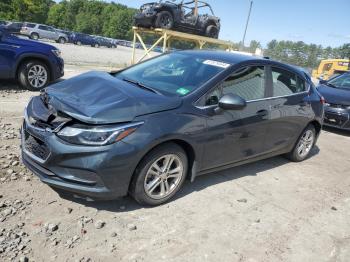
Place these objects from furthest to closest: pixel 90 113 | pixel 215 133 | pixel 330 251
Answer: pixel 215 133 < pixel 330 251 < pixel 90 113

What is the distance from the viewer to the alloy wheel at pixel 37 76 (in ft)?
28.1

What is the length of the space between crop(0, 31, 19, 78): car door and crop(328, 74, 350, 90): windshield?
327 inches

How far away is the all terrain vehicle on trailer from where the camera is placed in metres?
15.9

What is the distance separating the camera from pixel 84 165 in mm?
3322

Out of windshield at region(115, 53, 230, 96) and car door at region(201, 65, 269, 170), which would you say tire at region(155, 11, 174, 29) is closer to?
windshield at region(115, 53, 230, 96)

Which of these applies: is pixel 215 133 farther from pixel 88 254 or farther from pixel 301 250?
pixel 88 254

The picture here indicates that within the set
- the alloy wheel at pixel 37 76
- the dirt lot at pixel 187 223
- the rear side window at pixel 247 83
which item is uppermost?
the rear side window at pixel 247 83

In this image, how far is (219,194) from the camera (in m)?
4.50

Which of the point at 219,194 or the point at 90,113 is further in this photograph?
the point at 219,194

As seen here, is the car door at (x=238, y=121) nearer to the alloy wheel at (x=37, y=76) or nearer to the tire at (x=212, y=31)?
the alloy wheel at (x=37, y=76)

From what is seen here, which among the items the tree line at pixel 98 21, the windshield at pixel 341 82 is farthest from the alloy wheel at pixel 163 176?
the tree line at pixel 98 21

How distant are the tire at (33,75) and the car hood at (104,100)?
478cm

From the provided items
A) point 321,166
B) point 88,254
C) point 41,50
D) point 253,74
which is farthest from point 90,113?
point 41,50

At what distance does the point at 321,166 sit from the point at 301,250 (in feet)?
→ 9.90
